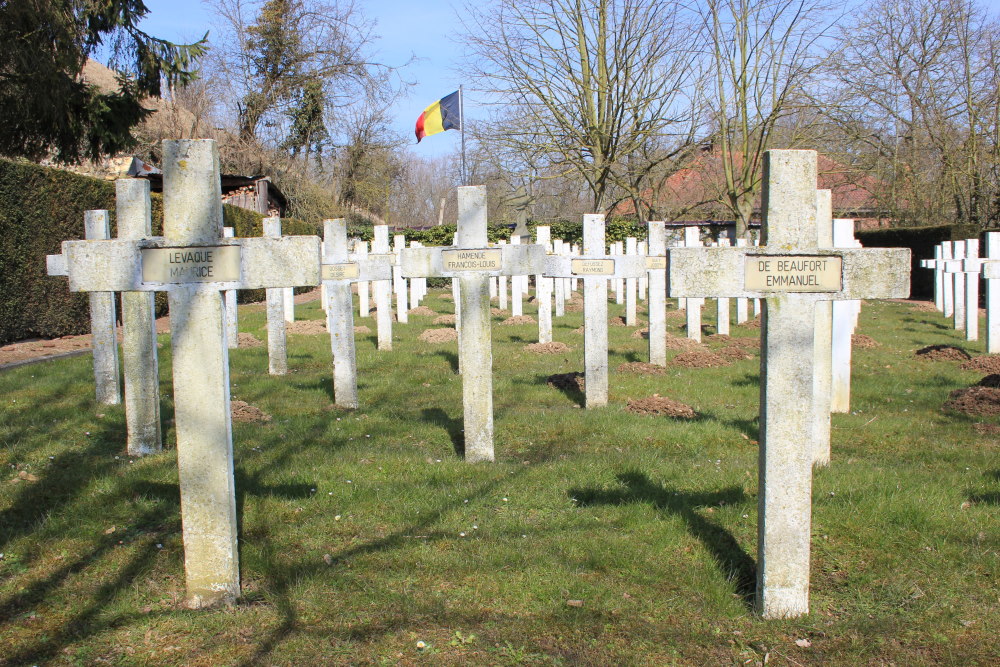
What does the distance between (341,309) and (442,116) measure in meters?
17.8

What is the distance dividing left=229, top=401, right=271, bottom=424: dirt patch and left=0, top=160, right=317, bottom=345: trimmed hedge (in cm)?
745

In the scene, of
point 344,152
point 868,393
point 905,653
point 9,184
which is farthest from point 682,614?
point 344,152

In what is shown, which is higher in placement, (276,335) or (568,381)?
(276,335)

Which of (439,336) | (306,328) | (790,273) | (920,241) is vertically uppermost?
(920,241)

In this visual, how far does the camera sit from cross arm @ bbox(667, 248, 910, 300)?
143 inches

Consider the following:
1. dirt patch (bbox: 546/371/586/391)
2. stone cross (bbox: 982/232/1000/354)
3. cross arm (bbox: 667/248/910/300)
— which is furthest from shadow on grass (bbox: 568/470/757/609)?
stone cross (bbox: 982/232/1000/354)

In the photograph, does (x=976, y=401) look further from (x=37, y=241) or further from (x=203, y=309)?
(x=37, y=241)

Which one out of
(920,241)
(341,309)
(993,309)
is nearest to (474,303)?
(341,309)

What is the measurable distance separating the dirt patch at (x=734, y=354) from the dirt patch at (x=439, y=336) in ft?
15.2

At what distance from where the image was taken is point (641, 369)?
1053cm

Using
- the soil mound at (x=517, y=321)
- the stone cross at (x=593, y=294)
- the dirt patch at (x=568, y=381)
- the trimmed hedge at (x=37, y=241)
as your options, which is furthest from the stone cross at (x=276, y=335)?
the soil mound at (x=517, y=321)

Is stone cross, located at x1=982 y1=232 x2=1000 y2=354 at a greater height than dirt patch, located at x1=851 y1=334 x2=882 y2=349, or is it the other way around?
stone cross, located at x1=982 y1=232 x2=1000 y2=354

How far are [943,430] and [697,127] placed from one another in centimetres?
1901

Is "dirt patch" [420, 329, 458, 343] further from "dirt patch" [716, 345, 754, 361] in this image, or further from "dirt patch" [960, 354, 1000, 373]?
"dirt patch" [960, 354, 1000, 373]
